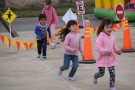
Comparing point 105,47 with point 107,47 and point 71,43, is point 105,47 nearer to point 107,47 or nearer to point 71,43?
point 107,47

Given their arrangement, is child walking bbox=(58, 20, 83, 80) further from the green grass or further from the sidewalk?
the green grass

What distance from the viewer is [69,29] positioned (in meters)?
8.63

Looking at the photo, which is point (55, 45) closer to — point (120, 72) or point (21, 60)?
point (21, 60)

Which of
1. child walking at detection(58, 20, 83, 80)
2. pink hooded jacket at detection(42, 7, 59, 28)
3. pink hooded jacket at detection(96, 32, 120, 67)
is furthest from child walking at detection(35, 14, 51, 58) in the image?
pink hooded jacket at detection(96, 32, 120, 67)

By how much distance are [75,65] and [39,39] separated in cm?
334

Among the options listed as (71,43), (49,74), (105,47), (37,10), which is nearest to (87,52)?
(49,74)

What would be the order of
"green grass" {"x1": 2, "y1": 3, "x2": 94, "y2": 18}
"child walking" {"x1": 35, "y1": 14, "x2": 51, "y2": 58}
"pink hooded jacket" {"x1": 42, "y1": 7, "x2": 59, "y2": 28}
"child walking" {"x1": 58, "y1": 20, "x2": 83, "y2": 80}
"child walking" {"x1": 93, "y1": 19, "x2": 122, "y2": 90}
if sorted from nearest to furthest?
"child walking" {"x1": 93, "y1": 19, "x2": 122, "y2": 90} → "child walking" {"x1": 58, "y1": 20, "x2": 83, "y2": 80} → "child walking" {"x1": 35, "y1": 14, "x2": 51, "y2": 58} → "pink hooded jacket" {"x1": 42, "y1": 7, "x2": 59, "y2": 28} → "green grass" {"x1": 2, "y1": 3, "x2": 94, "y2": 18}

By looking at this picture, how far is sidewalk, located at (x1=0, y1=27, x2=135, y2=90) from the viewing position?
811 cm

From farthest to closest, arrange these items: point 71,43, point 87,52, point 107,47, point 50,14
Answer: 1. point 50,14
2. point 87,52
3. point 71,43
4. point 107,47

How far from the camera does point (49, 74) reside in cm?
941

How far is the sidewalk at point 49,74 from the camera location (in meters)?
8.11

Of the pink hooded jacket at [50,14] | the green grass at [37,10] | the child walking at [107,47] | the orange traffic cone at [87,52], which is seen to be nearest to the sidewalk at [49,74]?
the orange traffic cone at [87,52]

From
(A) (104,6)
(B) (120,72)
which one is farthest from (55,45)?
(A) (104,6)

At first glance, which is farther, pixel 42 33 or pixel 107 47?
pixel 42 33
